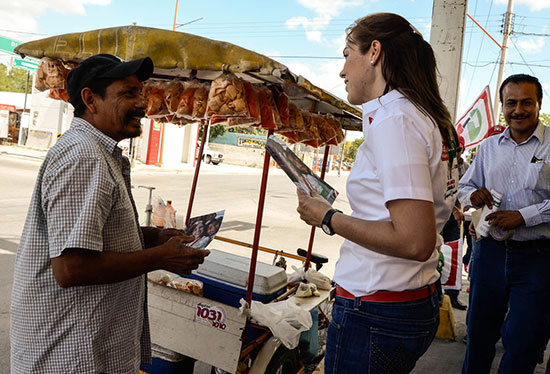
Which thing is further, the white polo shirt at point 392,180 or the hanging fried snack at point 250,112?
the hanging fried snack at point 250,112

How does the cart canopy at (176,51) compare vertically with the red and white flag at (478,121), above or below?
below

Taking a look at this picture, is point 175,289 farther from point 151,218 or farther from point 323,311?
point 323,311

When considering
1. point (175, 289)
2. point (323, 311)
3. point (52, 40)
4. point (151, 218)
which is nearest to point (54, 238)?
point (175, 289)

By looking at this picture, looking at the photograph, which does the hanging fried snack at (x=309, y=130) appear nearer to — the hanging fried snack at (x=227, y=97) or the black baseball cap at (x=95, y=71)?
the hanging fried snack at (x=227, y=97)

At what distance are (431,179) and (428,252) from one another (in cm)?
25

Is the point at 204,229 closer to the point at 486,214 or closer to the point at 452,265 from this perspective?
the point at 486,214

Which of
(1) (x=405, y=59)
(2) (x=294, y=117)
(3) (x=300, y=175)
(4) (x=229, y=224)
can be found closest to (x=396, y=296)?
(3) (x=300, y=175)

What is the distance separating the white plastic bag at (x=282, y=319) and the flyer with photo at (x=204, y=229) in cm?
72

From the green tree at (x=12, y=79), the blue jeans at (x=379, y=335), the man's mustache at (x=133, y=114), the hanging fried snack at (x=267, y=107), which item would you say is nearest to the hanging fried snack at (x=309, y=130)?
the hanging fried snack at (x=267, y=107)

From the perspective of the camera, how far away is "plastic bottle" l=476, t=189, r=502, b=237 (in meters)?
2.88

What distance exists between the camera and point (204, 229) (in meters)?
2.21

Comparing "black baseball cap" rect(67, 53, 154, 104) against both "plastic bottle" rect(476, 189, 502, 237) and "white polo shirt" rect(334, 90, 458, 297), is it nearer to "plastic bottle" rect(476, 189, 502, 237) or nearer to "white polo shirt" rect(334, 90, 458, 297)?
"white polo shirt" rect(334, 90, 458, 297)

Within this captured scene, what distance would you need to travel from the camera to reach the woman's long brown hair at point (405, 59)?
1.44m

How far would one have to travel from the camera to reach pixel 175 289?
2941mm
